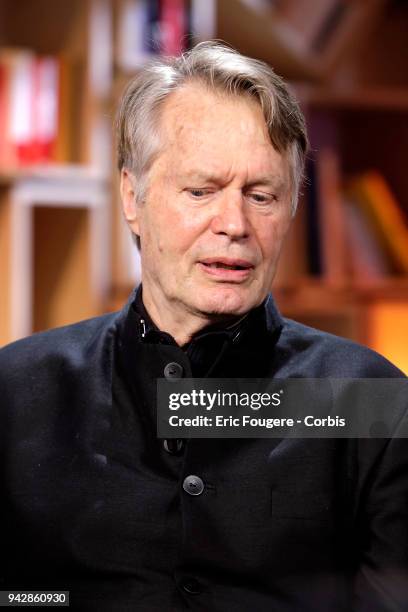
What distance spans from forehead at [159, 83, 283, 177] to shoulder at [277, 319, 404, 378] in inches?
8.3

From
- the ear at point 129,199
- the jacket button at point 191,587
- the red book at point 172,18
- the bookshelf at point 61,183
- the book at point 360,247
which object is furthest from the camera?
the book at point 360,247

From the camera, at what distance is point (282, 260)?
2.30 metres

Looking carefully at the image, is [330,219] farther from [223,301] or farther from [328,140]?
[223,301]

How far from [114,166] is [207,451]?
1.30m

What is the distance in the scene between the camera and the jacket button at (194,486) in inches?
39.4

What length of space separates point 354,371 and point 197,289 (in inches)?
7.9

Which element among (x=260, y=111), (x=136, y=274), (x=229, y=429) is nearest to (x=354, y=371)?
(x=229, y=429)

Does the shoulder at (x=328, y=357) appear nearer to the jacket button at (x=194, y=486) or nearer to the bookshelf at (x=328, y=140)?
the jacket button at (x=194, y=486)

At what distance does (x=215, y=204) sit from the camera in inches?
40.1

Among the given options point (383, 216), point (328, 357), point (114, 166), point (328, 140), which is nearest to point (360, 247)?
point (383, 216)

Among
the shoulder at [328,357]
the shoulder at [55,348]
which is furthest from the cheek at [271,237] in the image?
the shoulder at [55,348]

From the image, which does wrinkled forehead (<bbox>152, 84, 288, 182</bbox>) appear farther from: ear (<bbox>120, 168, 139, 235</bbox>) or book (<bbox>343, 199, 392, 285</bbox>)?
book (<bbox>343, 199, 392, 285</bbox>)

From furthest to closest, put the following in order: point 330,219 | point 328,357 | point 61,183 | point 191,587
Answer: point 330,219, point 61,183, point 328,357, point 191,587

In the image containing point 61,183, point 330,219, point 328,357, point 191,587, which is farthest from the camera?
point 330,219
